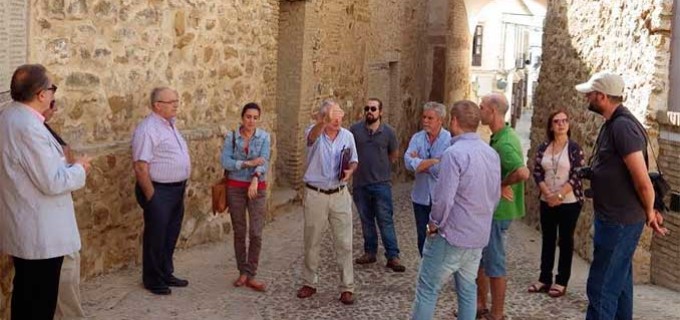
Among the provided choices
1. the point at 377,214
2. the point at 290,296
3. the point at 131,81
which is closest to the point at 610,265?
the point at 290,296

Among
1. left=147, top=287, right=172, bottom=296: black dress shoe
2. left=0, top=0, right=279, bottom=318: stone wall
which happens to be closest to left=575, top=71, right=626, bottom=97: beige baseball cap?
left=147, top=287, right=172, bottom=296: black dress shoe

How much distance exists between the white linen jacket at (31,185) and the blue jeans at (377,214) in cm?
368

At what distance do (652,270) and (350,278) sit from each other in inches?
118

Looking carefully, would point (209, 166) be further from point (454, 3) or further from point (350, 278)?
point (454, 3)

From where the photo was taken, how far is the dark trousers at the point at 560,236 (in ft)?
22.8

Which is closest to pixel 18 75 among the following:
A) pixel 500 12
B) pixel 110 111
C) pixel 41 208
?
pixel 41 208

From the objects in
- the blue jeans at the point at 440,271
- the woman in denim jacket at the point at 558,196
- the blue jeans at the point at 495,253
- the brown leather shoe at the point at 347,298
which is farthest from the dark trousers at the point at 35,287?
the woman in denim jacket at the point at 558,196

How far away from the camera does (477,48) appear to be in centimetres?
3669

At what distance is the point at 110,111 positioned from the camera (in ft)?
22.4

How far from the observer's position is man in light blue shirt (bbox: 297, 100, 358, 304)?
6.43 meters

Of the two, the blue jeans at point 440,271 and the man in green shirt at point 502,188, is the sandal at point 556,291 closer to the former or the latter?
the man in green shirt at point 502,188

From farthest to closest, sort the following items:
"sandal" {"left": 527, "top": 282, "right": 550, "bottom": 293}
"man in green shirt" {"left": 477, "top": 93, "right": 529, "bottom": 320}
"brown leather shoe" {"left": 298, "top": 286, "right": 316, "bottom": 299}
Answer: "sandal" {"left": 527, "top": 282, "right": 550, "bottom": 293}, "brown leather shoe" {"left": 298, "top": 286, "right": 316, "bottom": 299}, "man in green shirt" {"left": 477, "top": 93, "right": 529, "bottom": 320}

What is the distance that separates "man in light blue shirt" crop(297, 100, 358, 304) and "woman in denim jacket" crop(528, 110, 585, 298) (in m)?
1.69

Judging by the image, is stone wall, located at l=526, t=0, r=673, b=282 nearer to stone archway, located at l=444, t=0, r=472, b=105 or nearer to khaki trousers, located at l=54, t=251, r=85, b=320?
khaki trousers, located at l=54, t=251, r=85, b=320
